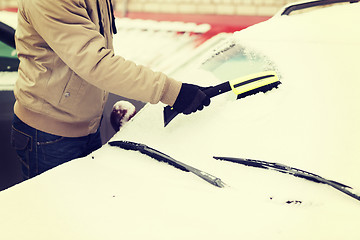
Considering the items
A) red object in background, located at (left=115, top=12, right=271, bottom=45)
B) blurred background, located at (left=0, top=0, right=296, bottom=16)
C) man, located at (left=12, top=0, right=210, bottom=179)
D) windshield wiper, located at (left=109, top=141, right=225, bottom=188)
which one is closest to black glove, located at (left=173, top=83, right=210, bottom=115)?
man, located at (left=12, top=0, right=210, bottom=179)

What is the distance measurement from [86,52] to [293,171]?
25.6 inches

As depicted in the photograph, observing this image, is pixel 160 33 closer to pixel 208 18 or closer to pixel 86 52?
pixel 208 18

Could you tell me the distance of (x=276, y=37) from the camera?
1.34 m

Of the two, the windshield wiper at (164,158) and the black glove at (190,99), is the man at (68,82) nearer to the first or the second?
the black glove at (190,99)

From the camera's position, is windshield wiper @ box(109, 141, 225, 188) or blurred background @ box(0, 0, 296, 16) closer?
windshield wiper @ box(109, 141, 225, 188)

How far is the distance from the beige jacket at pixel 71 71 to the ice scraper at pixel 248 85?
0.13 m

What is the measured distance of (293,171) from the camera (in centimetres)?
94

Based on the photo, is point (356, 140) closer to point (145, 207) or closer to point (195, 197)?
point (195, 197)

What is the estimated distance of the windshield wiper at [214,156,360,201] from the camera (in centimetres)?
88

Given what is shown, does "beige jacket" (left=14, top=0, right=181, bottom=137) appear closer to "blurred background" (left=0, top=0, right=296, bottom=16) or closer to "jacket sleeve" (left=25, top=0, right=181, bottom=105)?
"jacket sleeve" (left=25, top=0, right=181, bottom=105)

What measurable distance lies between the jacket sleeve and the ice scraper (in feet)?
0.46

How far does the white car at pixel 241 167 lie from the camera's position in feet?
→ 2.60

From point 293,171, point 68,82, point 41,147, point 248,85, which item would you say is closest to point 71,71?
point 68,82

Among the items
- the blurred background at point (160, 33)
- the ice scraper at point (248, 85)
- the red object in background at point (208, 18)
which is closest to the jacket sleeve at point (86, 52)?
the ice scraper at point (248, 85)
